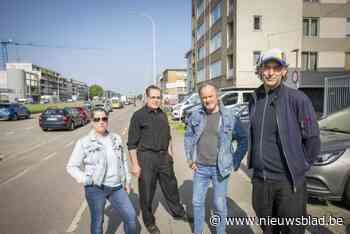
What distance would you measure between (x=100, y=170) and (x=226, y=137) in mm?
1428

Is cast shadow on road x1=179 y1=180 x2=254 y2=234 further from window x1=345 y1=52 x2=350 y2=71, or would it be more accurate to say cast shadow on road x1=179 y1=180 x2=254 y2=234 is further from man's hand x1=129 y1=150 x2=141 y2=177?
window x1=345 y1=52 x2=350 y2=71

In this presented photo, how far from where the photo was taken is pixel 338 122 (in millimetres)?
4953

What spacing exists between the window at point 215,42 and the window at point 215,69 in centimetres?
195

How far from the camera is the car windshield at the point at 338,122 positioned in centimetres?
471

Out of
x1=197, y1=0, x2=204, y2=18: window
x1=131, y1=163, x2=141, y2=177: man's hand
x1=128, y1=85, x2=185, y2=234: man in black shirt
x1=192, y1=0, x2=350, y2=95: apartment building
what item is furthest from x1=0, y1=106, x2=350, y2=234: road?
x1=197, y1=0, x2=204, y2=18: window

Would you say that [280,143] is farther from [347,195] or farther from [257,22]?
[257,22]

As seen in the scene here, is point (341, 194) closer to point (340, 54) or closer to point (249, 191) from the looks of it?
point (249, 191)

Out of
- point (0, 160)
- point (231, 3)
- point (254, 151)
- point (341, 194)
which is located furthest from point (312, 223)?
point (231, 3)

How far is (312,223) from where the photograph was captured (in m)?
3.57

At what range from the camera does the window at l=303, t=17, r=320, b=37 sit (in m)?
25.0

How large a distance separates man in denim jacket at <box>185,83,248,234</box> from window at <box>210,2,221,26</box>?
2950 cm

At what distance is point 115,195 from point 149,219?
37.9 inches

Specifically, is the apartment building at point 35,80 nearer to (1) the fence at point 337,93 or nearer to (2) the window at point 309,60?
(2) the window at point 309,60

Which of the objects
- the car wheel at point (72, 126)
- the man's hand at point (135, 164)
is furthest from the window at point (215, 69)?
the man's hand at point (135, 164)
